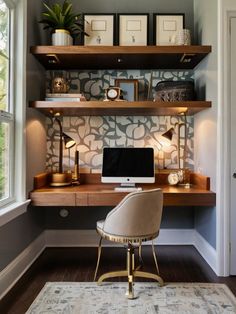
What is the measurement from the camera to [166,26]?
125 inches

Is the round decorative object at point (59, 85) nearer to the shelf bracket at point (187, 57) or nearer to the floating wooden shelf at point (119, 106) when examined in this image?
the floating wooden shelf at point (119, 106)

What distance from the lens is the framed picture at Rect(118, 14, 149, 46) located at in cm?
312

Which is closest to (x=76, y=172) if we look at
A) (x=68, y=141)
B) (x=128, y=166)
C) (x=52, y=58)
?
(x=68, y=141)

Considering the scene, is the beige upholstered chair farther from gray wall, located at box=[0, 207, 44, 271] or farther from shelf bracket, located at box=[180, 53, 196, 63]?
shelf bracket, located at box=[180, 53, 196, 63]

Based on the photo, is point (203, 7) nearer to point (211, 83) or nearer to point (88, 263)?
point (211, 83)

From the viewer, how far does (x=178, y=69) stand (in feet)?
10.9

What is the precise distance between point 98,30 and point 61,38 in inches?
19.2

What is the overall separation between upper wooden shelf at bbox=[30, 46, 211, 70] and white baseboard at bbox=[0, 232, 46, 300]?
1.91 meters

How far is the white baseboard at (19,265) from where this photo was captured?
7.20 ft

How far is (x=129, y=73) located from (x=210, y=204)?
175cm

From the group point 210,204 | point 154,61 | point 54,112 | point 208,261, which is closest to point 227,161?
point 210,204

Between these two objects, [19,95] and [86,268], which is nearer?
[19,95]

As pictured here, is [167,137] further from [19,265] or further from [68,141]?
[19,265]

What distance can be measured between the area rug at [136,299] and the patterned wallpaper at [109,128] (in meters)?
1.39
